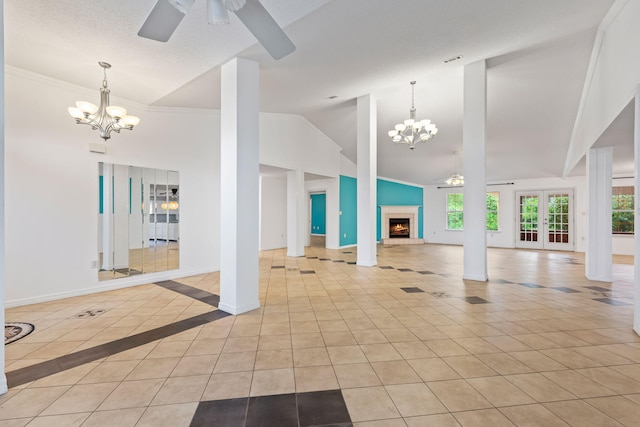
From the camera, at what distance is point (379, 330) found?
2.82 meters

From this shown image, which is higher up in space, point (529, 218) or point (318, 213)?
point (318, 213)

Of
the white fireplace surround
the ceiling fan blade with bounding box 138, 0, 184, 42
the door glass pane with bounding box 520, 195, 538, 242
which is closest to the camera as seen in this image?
the ceiling fan blade with bounding box 138, 0, 184, 42

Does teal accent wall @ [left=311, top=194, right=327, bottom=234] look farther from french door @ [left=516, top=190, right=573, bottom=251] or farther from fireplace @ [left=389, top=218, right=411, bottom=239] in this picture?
french door @ [left=516, top=190, right=573, bottom=251]

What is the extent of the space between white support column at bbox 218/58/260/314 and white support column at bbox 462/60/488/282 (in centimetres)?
354

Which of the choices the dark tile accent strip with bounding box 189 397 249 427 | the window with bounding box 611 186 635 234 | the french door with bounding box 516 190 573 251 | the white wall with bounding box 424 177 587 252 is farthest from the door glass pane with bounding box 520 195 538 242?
the dark tile accent strip with bounding box 189 397 249 427

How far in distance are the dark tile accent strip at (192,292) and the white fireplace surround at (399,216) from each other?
8.04 meters

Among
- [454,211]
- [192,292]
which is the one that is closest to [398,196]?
[454,211]

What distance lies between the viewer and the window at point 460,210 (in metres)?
10.3

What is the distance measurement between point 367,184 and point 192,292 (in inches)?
153

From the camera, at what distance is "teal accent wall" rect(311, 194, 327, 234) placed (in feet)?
39.5

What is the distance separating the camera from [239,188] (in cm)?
333

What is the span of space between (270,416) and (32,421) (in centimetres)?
132

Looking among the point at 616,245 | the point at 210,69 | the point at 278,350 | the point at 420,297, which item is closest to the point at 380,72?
the point at 210,69

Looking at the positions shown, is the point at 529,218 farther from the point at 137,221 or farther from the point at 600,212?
the point at 137,221
